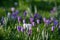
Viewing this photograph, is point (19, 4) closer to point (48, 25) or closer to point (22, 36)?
point (48, 25)

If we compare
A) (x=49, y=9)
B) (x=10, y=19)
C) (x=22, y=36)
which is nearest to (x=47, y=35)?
(x=22, y=36)

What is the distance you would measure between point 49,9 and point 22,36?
3485 mm

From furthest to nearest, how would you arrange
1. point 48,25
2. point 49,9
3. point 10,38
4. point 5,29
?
1. point 49,9
2. point 48,25
3. point 5,29
4. point 10,38

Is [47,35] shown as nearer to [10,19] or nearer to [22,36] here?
[22,36]

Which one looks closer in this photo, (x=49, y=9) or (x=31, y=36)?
(x=31, y=36)

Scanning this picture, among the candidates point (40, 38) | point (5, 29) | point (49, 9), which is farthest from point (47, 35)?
point (49, 9)

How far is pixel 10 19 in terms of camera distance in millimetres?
5930

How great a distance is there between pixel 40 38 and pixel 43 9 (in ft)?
11.8

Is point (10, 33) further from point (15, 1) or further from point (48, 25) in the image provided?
point (15, 1)

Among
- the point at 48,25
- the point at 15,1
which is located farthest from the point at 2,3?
the point at 48,25

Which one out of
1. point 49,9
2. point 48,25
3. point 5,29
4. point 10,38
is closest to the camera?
point 10,38

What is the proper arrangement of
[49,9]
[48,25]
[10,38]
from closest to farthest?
[10,38], [48,25], [49,9]

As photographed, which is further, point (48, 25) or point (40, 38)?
point (48, 25)

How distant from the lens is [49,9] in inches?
323
